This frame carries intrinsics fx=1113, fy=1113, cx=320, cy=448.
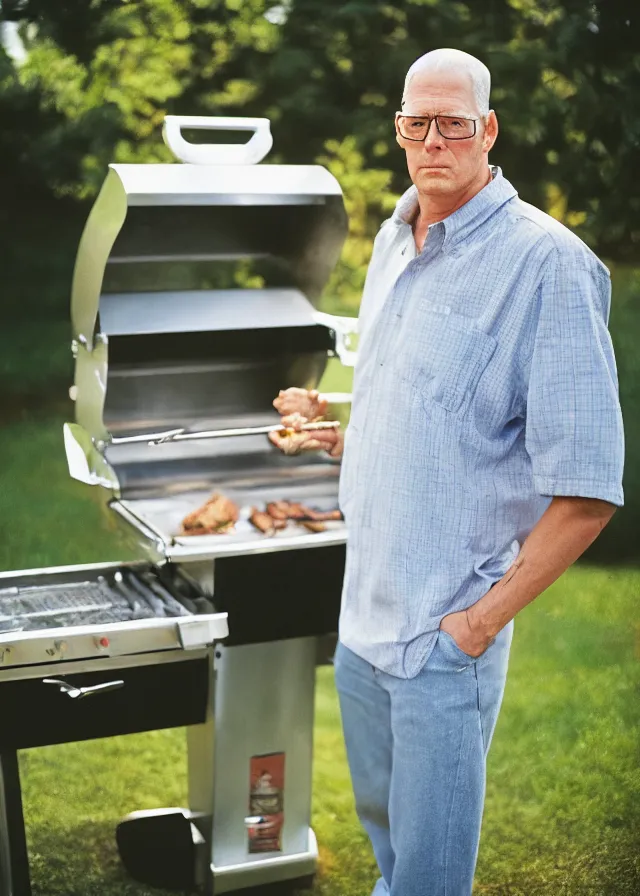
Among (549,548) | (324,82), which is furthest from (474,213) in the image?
(324,82)

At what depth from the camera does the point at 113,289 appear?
2.62 m

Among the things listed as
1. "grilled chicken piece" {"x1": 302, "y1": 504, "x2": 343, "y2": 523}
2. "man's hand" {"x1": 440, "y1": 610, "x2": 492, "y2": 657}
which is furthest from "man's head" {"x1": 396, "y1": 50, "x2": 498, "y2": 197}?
"grilled chicken piece" {"x1": 302, "y1": 504, "x2": 343, "y2": 523}

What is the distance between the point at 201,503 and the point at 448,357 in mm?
911

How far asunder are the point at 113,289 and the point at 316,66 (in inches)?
149

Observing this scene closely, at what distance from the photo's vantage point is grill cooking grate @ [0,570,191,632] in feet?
7.21

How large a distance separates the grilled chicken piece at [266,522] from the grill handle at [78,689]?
43cm

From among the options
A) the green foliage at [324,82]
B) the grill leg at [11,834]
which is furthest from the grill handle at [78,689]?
the green foliage at [324,82]

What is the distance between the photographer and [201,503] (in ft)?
8.13

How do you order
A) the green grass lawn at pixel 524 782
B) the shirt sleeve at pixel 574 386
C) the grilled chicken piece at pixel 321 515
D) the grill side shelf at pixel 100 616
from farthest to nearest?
1. the green grass lawn at pixel 524 782
2. the grilled chicken piece at pixel 321 515
3. the grill side shelf at pixel 100 616
4. the shirt sleeve at pixel 574 386

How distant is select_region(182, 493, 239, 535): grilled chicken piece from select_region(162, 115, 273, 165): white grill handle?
0.76 meters

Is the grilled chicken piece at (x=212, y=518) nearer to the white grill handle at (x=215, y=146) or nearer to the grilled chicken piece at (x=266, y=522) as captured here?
the grilled chicken piece at (x=266, y=522)

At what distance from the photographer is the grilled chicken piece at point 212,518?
7.50 feet

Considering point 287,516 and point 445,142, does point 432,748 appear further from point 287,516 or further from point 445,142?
point 445,142

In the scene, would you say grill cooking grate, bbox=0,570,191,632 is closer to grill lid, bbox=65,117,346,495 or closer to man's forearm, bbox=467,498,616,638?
grill lid, bbox=65,117,346,495
